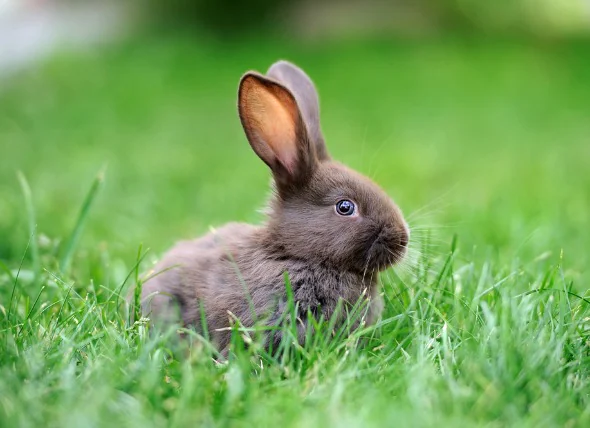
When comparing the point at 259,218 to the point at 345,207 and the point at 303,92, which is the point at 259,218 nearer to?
the point at 303,92

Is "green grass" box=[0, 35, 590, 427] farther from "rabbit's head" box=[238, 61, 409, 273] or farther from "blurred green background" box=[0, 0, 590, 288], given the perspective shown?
"rabbit's head" box=[238, 61, 409, 273]

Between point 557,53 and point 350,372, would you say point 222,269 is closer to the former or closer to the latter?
point 350,372

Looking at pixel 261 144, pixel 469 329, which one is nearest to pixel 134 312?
pixel 261 144

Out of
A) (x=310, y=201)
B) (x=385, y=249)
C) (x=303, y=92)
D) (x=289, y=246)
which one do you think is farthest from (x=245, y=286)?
(x=303, y=92)

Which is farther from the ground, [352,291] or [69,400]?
[352,291]

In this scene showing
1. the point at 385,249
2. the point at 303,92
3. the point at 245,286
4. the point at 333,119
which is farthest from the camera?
the point at 333,119

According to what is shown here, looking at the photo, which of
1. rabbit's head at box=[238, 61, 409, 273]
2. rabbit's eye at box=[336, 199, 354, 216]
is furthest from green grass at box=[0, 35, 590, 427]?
rabbit's eye at box=[336, 199, 354, 216]
